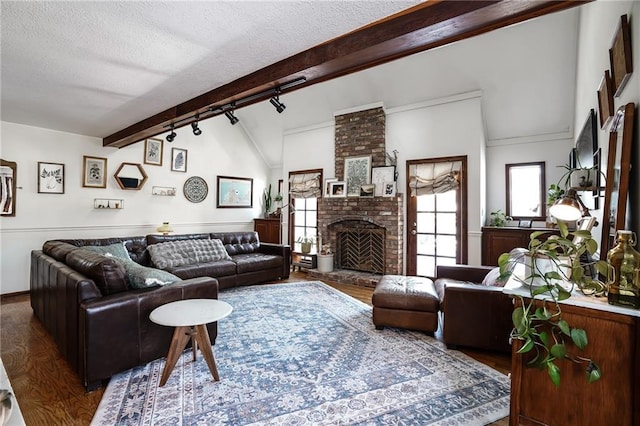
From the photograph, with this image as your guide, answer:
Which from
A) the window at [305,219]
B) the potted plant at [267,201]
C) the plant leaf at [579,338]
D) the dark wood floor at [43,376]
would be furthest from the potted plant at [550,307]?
the potted plant at [267,201]

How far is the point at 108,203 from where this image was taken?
16.7ft

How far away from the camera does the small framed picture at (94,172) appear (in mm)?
4906

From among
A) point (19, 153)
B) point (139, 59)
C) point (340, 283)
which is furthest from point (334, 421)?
point (19, 153)

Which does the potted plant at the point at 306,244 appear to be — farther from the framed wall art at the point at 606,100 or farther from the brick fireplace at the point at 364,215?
the framed wall art at the point at 606,100

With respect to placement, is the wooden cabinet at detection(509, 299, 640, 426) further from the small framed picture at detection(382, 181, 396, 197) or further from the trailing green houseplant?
the trailing green houseplant

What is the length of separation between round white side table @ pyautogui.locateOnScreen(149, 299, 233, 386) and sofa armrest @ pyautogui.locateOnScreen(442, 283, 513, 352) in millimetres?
1955

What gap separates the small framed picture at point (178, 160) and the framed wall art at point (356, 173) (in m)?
3.27

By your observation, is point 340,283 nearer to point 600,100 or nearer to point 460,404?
point 460,404

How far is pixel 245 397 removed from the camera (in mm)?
2006

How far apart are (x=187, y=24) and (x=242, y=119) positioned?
5.20m

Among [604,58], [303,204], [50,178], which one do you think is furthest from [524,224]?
[50,178]

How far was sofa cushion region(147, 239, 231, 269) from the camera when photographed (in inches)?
173

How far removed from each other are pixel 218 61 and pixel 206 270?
9.81 ft

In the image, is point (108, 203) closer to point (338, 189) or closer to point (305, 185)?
point (305, 185)
